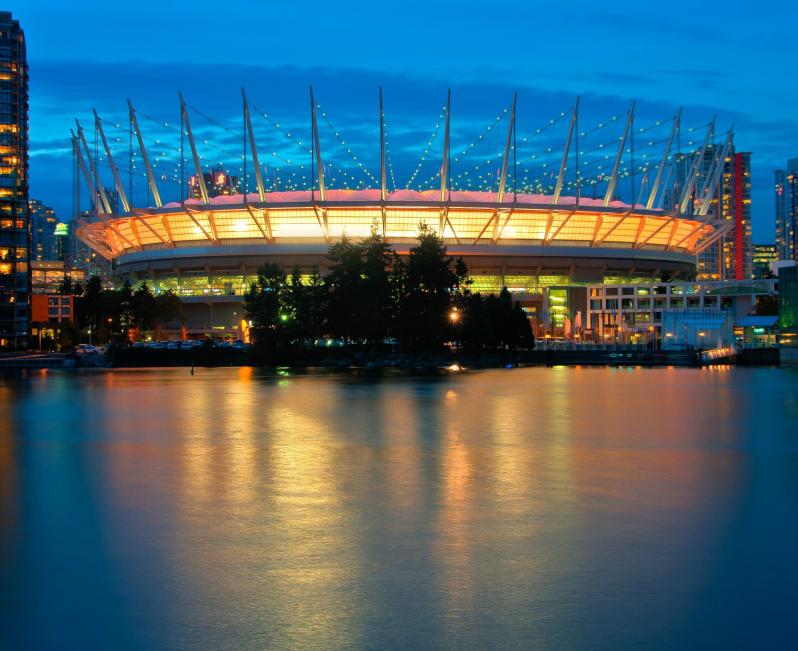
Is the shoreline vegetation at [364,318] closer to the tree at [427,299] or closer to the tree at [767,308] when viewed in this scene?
the tree at [427,299]

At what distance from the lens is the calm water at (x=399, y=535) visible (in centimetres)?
841

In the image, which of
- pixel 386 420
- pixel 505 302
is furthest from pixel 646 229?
pixel 386 420

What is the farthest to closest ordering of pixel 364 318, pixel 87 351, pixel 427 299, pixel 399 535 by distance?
pixel 87 351
pixel 427 299
pixel 364 318
pixel 399 535

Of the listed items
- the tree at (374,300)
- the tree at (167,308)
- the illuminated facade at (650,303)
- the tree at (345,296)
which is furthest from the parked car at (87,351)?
the illuminated facade at (650,303)

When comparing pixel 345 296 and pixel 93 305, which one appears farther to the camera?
pixel 93 305

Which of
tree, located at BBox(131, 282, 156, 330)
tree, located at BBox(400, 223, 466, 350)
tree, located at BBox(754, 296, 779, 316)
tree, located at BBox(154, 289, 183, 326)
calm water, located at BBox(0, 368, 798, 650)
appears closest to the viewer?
calm water, located at BBox(0, 368, 798, 650)

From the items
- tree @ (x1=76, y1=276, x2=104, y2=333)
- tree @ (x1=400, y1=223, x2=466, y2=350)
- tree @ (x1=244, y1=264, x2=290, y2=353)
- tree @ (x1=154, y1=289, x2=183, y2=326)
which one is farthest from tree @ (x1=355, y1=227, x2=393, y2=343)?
tree @ (x1=76, y1=276, x2=104, y2=333)

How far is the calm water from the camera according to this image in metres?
8.41

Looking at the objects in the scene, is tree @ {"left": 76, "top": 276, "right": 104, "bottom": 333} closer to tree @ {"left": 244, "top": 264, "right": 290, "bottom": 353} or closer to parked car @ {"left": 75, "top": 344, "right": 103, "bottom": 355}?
parked car @ {"left": 75, "top": 344, "right": 103, "bottom": 355}

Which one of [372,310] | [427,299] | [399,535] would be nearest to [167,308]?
[372,310]

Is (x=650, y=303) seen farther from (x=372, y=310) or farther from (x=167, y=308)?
(x=167, y=308)

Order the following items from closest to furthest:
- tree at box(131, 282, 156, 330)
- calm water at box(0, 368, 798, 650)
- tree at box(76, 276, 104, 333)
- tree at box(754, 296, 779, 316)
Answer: calm water at box(0, 368, 798, 650), tree at box(131, 282, 156, 330), tree at box(76, 276, 104, 333), tree at box(754, 296, 779, 316)

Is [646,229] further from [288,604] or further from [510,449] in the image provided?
[288,604]

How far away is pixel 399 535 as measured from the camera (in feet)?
39.1
